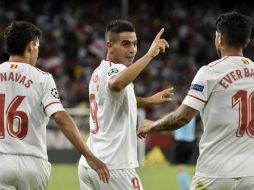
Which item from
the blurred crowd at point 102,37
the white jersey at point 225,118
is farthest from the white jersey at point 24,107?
the blurred crowd at point 102,37

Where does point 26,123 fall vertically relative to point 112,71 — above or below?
below

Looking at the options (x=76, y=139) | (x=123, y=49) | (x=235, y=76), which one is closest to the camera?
(x=235, y=76)

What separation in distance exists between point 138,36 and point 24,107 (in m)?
23.2

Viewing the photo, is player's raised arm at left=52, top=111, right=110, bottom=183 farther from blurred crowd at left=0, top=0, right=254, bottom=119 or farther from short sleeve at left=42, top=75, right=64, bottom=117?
blurred crowd at left=0, top=0, right=254, bottom=119

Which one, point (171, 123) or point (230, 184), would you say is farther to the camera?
point (171, 123)

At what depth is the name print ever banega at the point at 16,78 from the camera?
6.42 metres

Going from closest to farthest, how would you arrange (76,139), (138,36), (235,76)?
(235,76)
(76,139)
(138,36)

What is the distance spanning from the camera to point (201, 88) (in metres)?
6.12

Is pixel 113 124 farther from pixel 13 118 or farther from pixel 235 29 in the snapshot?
pixel 235 29

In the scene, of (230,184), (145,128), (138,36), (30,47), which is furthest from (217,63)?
(138,36)

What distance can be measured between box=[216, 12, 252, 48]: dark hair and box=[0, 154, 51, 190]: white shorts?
1796 millimetres

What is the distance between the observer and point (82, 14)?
30.7 meters

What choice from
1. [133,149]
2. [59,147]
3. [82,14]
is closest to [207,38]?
[82,14]

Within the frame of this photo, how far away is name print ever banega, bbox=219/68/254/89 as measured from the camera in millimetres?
6133
